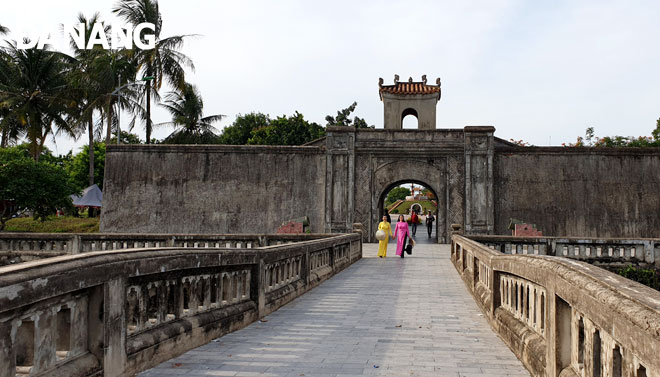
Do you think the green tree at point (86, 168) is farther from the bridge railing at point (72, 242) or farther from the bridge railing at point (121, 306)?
the bridge railing at point (121, 306)

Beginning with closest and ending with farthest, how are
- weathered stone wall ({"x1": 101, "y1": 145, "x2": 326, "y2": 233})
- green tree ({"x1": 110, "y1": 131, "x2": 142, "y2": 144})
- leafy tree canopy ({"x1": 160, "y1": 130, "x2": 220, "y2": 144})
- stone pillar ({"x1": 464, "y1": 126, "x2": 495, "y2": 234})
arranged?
stone pillar ({"x1": 464, "y1": 126, "x2": 495, "y2": 234}) → weathered stone wall ({"x1": 101, "y1": 145, "x2": 326, "y2": 233}) → leafy tree canopy ({"x1": 160, "y1": 130, "x2": 220, "y2": 144}) → green tree ({"x1": 110, "y1": 131, "x2": 142, "y2": 144})

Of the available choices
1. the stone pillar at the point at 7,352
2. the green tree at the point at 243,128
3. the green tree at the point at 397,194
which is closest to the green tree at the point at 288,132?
the green tree at the point at 243,128

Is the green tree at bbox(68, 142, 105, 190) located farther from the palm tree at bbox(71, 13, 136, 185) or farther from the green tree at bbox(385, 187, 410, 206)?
the green tree at bbox(385, 187, 410, 206)

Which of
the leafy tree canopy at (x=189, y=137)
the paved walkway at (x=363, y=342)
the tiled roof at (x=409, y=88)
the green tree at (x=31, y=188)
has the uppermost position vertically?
the tiled roof at (x=409, y=88)

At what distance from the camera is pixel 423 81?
30656mm

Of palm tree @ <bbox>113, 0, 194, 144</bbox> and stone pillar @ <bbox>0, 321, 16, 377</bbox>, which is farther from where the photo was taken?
palm tree @ <bbox>113, 0, 194, 144</bbox>

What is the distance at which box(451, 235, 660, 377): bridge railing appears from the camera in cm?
261

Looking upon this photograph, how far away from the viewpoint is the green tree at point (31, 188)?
81.6 feet

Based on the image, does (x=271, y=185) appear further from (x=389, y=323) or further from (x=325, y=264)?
(x=389, y=323)

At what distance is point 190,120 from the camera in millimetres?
40375

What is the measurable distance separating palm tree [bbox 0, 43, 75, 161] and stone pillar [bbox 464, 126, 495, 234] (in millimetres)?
24094

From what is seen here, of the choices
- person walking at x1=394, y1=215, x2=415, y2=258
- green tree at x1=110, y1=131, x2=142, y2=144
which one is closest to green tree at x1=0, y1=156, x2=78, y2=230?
person walking at x1=394, y1=215, x2=415, y2=258

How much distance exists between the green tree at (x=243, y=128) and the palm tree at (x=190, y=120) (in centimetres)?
1797

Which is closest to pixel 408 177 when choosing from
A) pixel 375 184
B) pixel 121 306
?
pixel 375 184
